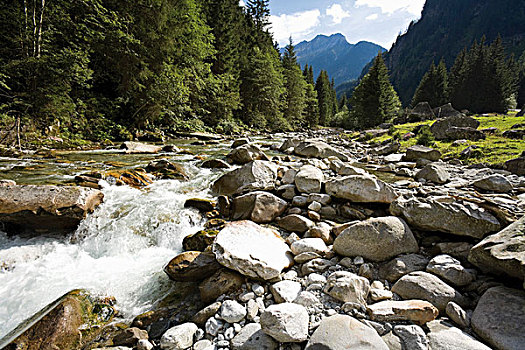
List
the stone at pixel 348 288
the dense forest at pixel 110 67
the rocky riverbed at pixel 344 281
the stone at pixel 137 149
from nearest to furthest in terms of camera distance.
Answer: the rocky riverbed at pixel 344 281
the stone at pixel 348 288
the dense forest at pixel 110 67
the stone at pixel 137 149

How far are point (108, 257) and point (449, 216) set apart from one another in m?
5.47

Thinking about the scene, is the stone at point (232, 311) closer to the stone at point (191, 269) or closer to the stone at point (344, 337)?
the stone at point (191, 269)

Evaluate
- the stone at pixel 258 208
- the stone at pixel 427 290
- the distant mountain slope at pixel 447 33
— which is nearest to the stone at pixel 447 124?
the stone at pixel 258 208

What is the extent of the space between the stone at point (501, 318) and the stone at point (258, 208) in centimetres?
318

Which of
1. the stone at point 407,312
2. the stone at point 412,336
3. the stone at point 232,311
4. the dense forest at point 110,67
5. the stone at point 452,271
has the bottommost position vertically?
the stone at point 232,311

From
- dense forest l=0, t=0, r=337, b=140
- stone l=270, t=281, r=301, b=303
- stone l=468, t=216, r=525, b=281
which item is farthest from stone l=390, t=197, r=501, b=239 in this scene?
dense forest l=0, t=0, r=337, b=140

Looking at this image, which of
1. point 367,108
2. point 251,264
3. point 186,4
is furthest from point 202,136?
point 367,108

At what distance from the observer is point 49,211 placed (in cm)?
380

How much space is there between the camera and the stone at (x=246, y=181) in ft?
18.2

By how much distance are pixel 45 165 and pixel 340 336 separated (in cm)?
910

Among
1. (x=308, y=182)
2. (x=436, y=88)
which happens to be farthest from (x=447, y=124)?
(x=436, y=88)

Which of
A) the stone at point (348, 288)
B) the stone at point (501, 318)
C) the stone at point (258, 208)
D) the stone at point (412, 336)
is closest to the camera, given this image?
the stone at point (501, 318)

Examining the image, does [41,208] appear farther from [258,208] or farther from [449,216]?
[449,216]

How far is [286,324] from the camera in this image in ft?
6.63
